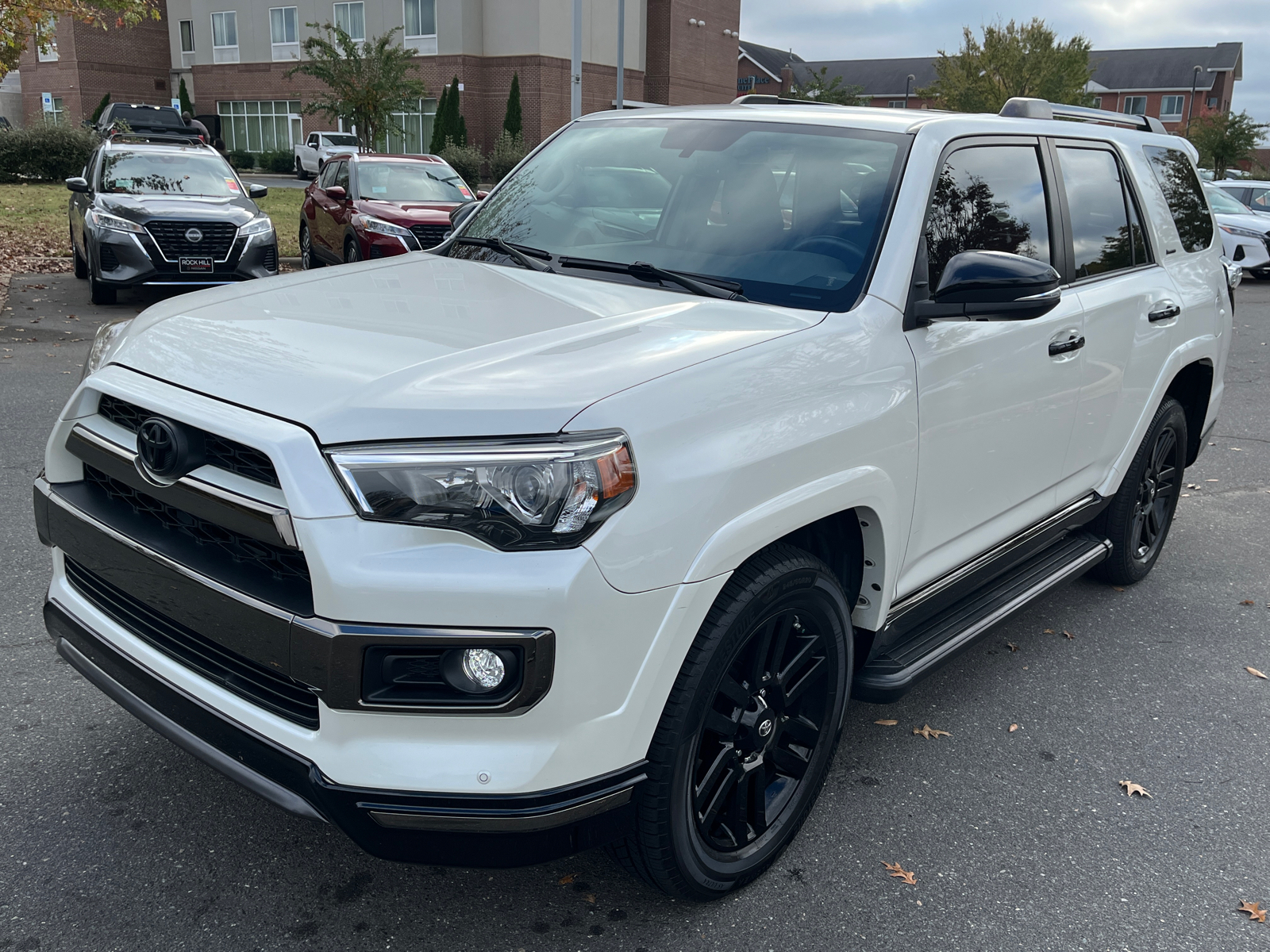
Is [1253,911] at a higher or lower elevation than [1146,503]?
lower

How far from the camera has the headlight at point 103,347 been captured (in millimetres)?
2758

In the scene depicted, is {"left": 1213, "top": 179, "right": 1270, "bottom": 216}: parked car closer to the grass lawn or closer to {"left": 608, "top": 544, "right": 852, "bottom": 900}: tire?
the grass lawn

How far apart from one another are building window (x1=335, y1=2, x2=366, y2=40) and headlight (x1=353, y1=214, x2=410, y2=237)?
3777cm

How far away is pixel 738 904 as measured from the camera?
272 centimetres

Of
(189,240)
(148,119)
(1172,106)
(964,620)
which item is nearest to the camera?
(964,620)

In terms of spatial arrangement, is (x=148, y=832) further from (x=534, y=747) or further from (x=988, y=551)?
(x=988, y=551)

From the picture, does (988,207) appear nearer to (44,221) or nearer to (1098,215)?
(1098,215)

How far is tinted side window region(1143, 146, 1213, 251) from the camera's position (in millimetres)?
4730

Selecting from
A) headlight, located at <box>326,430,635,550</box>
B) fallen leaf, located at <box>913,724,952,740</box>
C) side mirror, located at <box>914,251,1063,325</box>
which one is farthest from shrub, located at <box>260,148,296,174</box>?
headlight, located at <box>326,430,635,550</box>

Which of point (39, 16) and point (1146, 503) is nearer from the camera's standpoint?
point (1146, 503)

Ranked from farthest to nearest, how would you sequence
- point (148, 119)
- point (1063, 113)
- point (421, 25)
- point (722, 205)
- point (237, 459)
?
point (421, 25), point (148, 119), point (1063, 113), point (722, 205), point (237, 459)

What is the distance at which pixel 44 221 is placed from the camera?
19.8 m

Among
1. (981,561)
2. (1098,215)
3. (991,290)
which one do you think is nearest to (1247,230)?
(1098,215)

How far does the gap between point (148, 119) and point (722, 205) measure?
30.5m
